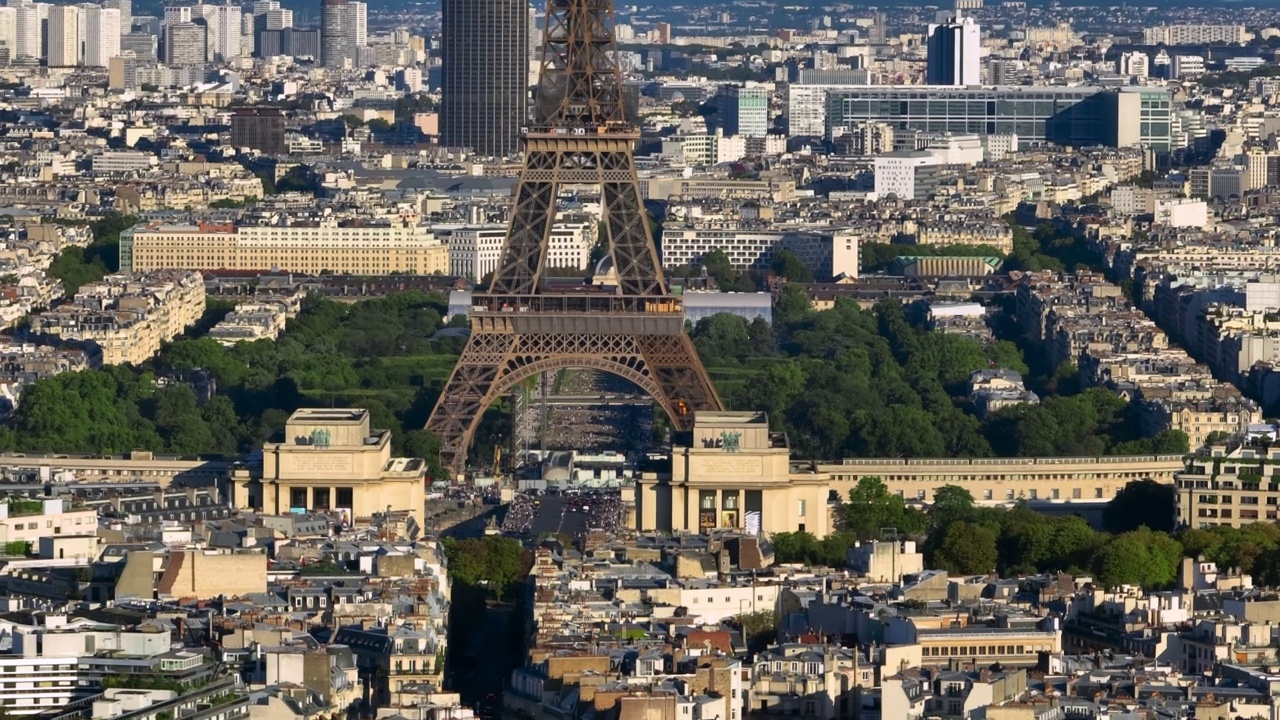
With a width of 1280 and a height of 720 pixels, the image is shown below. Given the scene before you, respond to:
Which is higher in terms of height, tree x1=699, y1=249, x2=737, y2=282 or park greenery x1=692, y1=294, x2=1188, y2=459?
tree x1=699, y1=249, x2=737, y2=282

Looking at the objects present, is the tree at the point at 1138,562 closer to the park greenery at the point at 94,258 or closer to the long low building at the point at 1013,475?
the long low building at the point at 1013,475

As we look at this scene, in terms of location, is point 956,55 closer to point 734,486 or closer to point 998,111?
point 998,111

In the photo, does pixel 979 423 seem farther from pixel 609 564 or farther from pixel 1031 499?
pixel 609 564

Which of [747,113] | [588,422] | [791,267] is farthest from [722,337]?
[747,113]

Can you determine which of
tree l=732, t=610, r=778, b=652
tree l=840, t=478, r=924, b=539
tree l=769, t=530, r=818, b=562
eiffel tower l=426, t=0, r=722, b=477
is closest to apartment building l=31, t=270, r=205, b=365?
eiffel tower l=426, t=0, r=722, b=477

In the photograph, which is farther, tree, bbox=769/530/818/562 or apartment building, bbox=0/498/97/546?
tree, bbox=769/530/818/562

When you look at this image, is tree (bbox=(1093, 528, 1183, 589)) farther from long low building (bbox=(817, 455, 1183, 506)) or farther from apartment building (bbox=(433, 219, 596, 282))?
apartment building (bbox=(433, 219, 596, 282))
